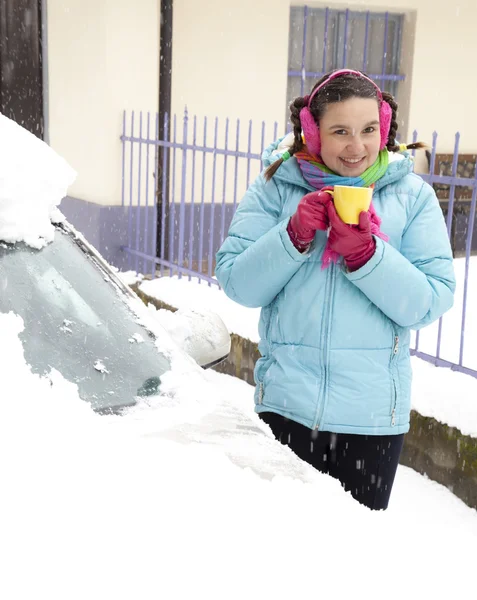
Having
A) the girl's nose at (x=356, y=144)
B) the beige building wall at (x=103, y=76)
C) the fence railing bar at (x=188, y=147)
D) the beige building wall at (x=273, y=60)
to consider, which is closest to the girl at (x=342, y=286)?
the girl's nose at (x=356, y=144)

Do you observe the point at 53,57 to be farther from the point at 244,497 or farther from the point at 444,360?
the point at 244,497

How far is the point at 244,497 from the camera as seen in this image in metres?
1.46

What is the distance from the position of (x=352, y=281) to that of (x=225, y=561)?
110cm

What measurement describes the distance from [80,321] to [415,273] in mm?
866

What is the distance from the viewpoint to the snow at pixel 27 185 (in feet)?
6.03

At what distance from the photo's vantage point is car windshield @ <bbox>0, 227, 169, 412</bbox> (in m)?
1.79

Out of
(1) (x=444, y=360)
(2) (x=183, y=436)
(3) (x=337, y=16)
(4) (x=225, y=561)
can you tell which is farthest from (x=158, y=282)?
(4) (x=225, y=561)

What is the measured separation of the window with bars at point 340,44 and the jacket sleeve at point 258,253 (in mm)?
6300

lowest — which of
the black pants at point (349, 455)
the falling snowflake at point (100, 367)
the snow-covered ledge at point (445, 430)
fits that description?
the snow-covered ledge at point (445, 430)

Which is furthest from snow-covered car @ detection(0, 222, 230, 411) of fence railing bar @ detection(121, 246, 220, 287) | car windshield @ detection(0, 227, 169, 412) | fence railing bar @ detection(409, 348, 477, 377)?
fence railing bar @ detection(121, 246, 220, 287)

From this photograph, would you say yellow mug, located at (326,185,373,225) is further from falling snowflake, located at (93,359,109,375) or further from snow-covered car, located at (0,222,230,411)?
falling snowflake, located at (93,359,109,375)

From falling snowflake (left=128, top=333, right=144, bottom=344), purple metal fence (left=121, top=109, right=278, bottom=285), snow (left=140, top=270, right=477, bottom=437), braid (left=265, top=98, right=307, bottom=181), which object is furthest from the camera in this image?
purple metal fence (left=121, top=109, right=278, bottom=285)

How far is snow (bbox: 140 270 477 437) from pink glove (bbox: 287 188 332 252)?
59cm

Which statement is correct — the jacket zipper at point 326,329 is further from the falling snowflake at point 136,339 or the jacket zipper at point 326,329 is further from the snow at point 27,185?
the snow at point 27,185
